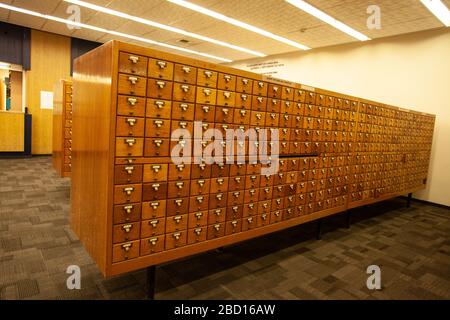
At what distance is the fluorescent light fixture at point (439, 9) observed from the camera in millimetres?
4047

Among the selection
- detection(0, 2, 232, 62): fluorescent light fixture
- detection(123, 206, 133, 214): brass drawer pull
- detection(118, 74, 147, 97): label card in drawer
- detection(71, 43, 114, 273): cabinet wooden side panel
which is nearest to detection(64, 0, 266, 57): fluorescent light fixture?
detection(0, 2, 232, 62): fluorescent light fixture

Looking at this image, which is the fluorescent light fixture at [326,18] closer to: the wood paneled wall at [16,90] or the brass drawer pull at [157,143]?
the brass drawer pull at [157,143]

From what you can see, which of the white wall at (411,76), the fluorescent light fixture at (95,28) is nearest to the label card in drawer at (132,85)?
the white wall at (411,76)

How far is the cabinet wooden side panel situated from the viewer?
1699mm

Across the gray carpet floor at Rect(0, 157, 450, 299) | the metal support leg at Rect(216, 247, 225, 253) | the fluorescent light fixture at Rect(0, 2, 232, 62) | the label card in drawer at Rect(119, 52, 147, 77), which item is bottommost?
the gray carpet floor at Rect(0, 157, 450, 299)

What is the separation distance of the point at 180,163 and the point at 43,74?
7.44 m

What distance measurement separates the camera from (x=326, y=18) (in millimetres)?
4918

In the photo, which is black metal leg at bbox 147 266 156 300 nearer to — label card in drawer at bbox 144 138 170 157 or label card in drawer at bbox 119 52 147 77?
label card in drawer at bbox 144 138 170 157

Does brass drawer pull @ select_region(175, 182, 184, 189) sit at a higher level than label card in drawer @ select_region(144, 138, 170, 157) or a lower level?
lower

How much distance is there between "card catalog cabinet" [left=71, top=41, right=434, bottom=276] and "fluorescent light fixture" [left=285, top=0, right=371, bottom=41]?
2.04m

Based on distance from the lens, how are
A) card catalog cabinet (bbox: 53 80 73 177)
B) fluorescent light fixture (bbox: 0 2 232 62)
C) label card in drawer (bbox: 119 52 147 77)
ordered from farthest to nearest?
fluorescent light fixture (bbox: 0 2 232 62) < card catalog cabinet (bbox: 53 80 73 177) < label card in drawer (bbox: 119 52 147 77)

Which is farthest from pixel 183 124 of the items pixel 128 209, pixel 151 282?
pixel 151 282
